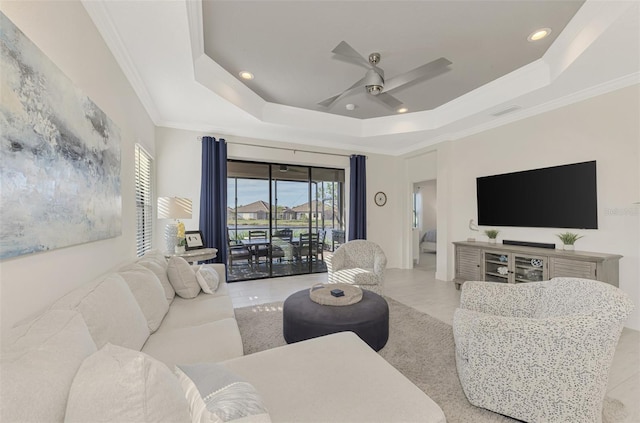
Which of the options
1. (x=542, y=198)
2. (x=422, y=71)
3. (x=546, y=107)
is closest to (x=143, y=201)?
(x=422, y=71)

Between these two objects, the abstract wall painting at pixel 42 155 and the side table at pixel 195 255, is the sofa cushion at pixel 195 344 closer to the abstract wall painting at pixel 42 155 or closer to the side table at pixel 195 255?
the abstract wall painting at pixel 42 155

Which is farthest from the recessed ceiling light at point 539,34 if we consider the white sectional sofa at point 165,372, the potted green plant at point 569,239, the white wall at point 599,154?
the white sectional sofa at point 165,372

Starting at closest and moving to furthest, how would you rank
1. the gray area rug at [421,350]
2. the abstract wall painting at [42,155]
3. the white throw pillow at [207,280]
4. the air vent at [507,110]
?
the abstract wall painting at [42,155] → the gray area rug at [421,350] → the white throw pillow at [207,280] → the air vent at [507,110]

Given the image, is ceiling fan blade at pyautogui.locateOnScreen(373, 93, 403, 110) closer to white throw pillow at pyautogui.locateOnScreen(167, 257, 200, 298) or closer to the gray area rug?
the gray area rug

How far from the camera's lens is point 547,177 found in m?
3.70

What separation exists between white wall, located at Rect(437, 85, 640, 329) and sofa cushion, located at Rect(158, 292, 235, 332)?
169 inches

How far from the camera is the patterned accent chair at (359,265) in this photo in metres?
3.61

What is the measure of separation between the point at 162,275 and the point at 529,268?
448cm

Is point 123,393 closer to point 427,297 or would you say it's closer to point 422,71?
point 422,71

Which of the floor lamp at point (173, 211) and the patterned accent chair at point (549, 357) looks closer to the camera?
the patterned accent chair at point (549, 357)

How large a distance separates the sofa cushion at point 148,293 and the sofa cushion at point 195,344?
0.42 feet

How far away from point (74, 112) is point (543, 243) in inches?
205

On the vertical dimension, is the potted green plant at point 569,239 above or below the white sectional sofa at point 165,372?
above

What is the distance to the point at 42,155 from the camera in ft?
4.20
